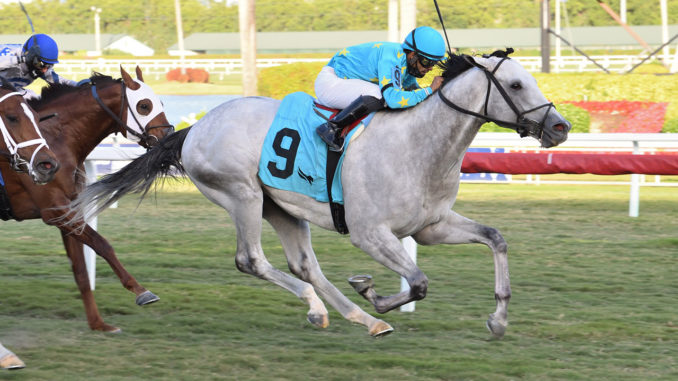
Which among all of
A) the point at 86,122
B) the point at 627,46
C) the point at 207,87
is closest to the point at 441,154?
the point at 86,122

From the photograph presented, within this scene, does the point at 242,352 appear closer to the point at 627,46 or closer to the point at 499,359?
the point at 499,359

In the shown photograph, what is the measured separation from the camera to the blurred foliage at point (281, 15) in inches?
2420

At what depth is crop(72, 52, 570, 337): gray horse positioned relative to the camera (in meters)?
4.40

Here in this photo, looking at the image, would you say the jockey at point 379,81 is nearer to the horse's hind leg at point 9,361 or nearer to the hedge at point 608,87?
the horse's hind leg at point 9,361

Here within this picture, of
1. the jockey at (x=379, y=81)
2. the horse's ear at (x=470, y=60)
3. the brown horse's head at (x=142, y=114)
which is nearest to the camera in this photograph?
the horse's ear at (x=470, y=60)

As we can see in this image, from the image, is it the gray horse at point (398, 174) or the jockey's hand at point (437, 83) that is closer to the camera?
the gray horse at point (398, 174)

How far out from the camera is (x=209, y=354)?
446 centimetres

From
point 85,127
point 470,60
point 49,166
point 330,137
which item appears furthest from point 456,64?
point 85,127

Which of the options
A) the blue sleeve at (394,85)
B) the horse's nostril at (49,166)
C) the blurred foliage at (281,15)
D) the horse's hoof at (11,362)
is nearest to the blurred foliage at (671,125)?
the blue sleeve at (394,85)

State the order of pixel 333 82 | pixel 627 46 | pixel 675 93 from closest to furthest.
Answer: pixel 333 82
pixel 675 93
pixel 627 46

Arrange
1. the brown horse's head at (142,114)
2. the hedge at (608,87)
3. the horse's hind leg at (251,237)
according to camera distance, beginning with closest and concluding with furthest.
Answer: the horse's hind leg at (251,237)
the brown horse's head at (142,114)
the hedge at (608,87)

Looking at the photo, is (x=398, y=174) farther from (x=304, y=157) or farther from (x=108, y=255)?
(x=108, y=255)

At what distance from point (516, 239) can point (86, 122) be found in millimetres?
4179

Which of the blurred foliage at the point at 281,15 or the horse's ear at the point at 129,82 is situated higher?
the horse's ear at the point at 129,82
